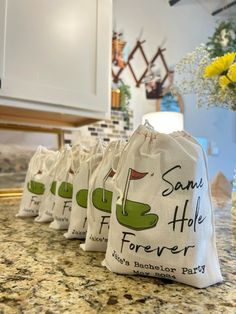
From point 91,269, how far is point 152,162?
0.70 ft

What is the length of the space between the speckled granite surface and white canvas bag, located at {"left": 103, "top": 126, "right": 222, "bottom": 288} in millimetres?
22

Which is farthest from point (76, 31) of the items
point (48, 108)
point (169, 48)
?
point (169, 48)

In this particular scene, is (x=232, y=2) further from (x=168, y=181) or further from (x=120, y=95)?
(x=168, y=181)

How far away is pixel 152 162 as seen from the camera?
432 millimetres

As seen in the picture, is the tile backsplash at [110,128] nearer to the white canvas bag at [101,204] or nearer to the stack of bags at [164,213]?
the white canvas bag at [101,204]

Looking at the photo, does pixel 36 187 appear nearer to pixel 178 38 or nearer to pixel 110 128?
pixel 110 128

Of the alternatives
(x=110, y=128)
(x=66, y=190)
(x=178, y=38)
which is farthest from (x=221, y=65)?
(x=178, y=38)

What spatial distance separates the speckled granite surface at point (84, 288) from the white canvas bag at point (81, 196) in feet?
0.20

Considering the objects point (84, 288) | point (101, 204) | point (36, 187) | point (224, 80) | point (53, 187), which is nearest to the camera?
point (84, 288)

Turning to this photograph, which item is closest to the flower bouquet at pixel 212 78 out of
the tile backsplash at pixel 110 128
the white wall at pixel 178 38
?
the tile backsplash at pixel 110 128

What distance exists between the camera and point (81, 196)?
0.63 m

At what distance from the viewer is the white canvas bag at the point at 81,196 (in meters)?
0.63

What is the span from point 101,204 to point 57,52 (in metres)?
0.90

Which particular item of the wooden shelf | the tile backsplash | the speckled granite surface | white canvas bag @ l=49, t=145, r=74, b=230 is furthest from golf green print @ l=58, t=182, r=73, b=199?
the tile backsplash
